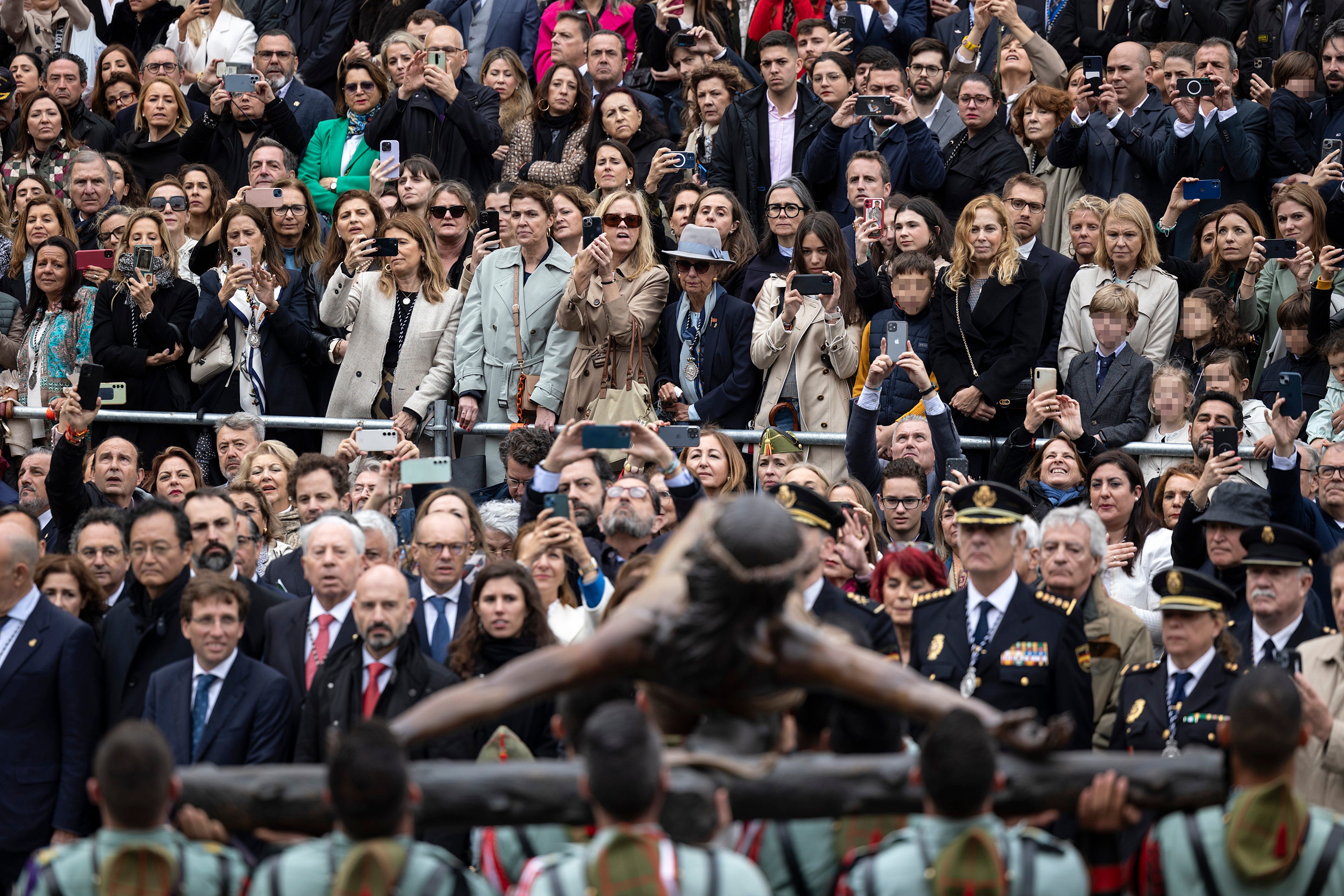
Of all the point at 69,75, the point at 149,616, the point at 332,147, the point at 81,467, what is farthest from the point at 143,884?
the point at 69,75

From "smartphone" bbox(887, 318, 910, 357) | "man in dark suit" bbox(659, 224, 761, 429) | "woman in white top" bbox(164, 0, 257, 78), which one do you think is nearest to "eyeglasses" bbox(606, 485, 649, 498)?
"smartphone" bbox(887, 318, 910, 357)

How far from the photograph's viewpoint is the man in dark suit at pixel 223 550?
8.09 meters

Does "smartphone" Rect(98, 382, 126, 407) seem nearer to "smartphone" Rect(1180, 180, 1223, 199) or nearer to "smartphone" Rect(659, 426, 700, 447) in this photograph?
"smartphone" Rect(659, 426, 700, 447)

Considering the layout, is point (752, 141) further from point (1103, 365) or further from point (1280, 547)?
point (1280, 547)

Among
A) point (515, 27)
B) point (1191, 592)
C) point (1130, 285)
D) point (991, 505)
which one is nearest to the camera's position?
point (1191, 592)

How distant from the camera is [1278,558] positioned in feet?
24.3

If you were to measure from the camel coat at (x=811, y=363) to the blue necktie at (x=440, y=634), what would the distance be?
2754 millimetres

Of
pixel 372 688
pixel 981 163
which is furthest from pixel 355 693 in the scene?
pixel 981 163

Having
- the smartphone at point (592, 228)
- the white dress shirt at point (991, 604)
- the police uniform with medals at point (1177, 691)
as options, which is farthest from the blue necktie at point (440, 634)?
the smartphone at point (592, 228)

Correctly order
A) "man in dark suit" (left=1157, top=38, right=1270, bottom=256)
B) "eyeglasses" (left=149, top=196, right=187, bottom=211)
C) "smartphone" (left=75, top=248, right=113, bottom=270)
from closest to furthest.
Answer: "smartphone" (left=75, top=248, right=113, bottom=270)
"man in dark suit" (left=1157, top=38, right=1270, bottom=256)
"eyeglasses" (left=149, top=196, right=187, bottom=211)

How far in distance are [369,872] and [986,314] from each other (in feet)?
21.7

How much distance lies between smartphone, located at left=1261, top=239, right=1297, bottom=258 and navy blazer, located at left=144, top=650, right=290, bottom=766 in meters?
6.22

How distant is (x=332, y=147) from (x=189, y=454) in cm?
358

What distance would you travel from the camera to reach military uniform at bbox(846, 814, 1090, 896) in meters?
4.66
